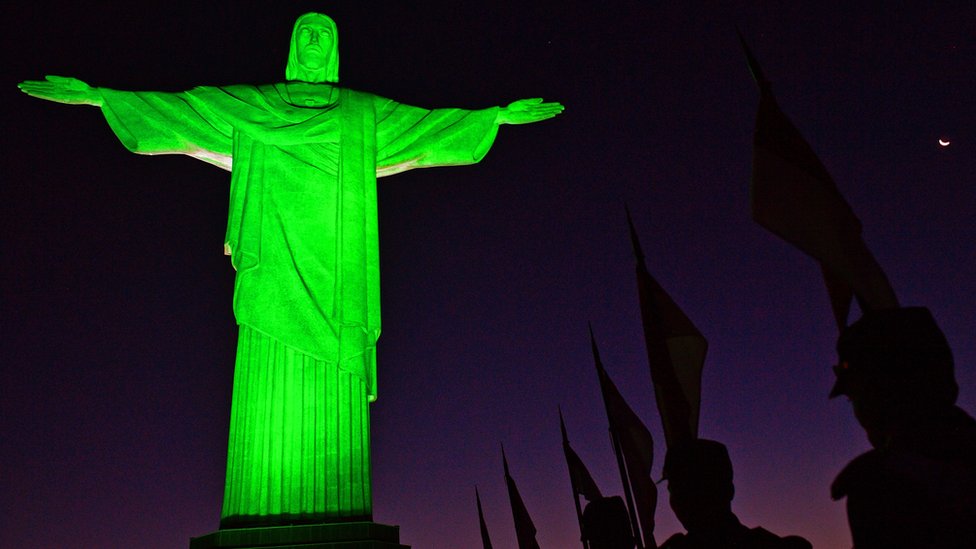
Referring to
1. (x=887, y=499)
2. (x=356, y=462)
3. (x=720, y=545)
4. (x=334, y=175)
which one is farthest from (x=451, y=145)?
(x=887, y=499)

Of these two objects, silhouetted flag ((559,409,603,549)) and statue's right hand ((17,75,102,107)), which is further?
silhouetted flag ((559,409,603,549))

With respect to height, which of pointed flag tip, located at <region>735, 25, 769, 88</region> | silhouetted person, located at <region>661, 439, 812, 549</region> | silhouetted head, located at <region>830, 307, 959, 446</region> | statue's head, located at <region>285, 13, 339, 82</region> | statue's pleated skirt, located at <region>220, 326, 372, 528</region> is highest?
statue's head, located at <region>285, 13, 339, 82</region>

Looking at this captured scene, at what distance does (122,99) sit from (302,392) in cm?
396

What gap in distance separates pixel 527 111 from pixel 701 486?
6.55 metres

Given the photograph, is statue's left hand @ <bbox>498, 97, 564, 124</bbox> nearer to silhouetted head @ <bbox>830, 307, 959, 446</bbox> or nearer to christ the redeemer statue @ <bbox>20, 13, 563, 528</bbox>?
christ the redeemer statue @ <bbox>20, 13, 563, 528</bbox>

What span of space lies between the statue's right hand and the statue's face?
2331mm

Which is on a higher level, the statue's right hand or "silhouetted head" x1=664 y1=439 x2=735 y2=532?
the statue's right hand

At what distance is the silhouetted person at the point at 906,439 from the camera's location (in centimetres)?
212

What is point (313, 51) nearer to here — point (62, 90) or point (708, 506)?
point (62, 90)

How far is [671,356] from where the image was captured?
6.93 m

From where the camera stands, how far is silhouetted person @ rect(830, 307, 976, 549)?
2.12 meters

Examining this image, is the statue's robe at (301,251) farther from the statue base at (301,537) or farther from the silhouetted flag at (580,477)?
the silhouetted flag at (580,477)

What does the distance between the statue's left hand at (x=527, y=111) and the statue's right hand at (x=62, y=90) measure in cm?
454

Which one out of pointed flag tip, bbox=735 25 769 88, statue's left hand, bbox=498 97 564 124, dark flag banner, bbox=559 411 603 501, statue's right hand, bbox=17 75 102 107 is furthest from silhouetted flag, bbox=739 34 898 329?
dark flag banner, bbox=559 411 603 501
